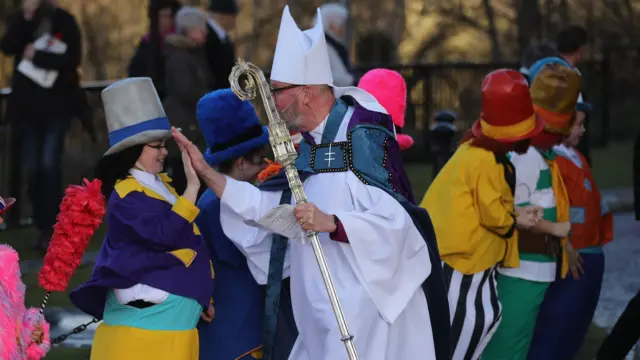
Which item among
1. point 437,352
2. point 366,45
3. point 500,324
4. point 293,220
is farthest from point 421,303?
point 366,45

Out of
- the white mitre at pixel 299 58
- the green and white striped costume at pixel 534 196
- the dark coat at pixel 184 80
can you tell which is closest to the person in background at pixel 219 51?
the dark coat at pixel 184 80

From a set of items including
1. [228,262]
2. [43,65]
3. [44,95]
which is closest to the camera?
[228,262]

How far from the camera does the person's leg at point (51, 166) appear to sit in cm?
1228

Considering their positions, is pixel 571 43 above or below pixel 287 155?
below

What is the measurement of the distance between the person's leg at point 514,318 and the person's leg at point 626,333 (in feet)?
2.19

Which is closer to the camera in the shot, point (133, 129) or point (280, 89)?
point (280, 89)

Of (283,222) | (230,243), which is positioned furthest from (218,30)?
(283,222)

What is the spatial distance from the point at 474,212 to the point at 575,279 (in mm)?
1150

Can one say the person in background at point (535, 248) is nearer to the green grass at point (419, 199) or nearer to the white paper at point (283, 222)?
the green grass at point (419, 199)

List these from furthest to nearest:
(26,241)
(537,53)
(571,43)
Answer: (26,241) → (537,53) → (571,43)

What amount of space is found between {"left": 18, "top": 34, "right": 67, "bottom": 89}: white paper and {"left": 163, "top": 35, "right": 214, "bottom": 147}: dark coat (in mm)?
1396

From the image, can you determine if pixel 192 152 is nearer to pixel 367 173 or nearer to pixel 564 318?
pixel 367 173

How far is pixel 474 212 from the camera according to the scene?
7.26 m

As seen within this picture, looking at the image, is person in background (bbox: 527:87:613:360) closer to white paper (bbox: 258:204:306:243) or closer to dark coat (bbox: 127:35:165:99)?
white paper (bbox: 258:204:306:243)
